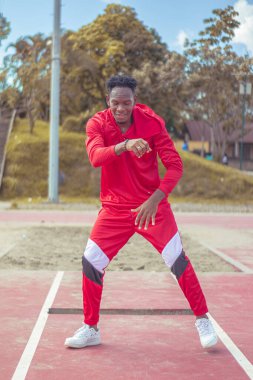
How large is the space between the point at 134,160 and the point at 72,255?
5775mm

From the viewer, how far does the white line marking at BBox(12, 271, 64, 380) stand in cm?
443

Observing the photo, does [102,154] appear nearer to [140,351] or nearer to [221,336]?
[140,351]

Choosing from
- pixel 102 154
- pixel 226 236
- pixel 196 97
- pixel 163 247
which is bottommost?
pixel 226 236

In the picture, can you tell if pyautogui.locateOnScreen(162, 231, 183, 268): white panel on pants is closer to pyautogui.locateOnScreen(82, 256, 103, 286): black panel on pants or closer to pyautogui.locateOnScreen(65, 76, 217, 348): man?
pyautogui.locateOnScreen(65, 76, 217, 348): man

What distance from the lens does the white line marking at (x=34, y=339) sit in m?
4.43

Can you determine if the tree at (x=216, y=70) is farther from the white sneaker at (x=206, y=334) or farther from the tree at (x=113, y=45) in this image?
the white sneaker at (x=206, y=334)

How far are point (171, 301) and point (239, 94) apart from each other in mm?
36482

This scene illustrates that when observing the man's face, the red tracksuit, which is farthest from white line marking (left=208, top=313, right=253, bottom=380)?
the man's face

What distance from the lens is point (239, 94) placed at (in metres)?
41.9

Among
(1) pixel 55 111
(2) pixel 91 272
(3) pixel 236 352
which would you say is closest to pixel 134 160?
(2) pixel 91 272

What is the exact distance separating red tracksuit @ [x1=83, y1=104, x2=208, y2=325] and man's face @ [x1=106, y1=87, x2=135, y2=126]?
87mm

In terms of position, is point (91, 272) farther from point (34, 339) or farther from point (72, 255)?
point (72, 255)

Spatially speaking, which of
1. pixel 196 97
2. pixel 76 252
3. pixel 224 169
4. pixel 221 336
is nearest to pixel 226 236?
pixel 76 252

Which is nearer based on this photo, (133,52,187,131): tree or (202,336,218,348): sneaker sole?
(202,336,218,348): sneaker sole
